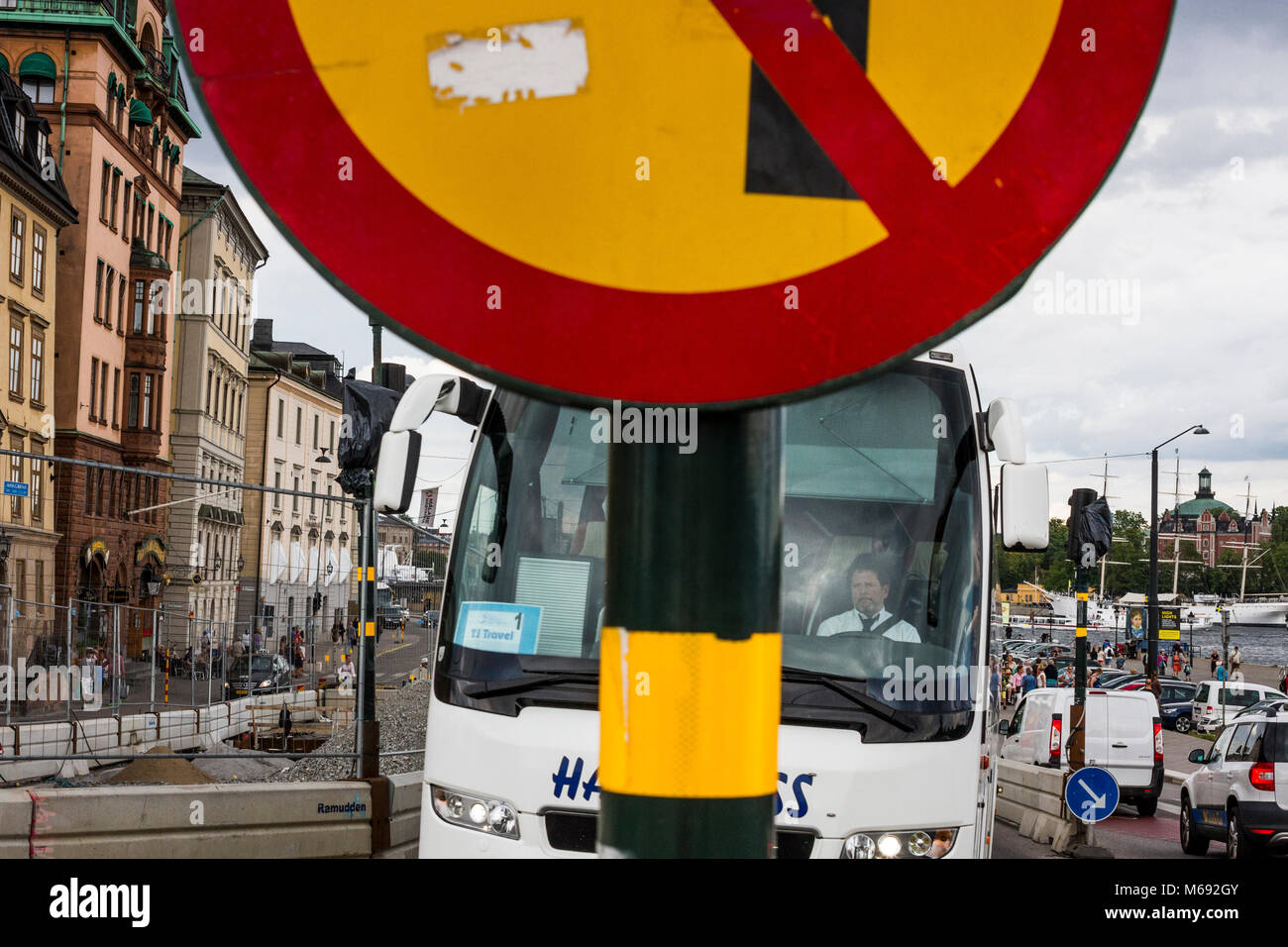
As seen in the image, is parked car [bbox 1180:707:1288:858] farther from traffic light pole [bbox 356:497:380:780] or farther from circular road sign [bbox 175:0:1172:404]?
circular road sign [bbox 175:0:1172:404]

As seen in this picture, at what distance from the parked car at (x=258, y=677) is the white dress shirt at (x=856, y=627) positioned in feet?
24.0

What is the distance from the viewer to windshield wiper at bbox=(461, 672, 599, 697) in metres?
5.32

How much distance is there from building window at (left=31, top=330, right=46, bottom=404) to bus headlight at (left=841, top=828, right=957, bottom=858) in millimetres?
46918

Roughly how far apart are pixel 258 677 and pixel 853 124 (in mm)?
11849

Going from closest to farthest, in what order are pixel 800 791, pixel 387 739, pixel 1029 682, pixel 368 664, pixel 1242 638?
pixel 800 791 < pixel 368 664 < pixel 387 739 < pixel 1029 682 < pixel 1242 638

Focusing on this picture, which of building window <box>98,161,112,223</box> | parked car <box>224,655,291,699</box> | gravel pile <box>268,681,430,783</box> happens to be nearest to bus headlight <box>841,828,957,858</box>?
gravel pile <box>268,681,430,783</box>

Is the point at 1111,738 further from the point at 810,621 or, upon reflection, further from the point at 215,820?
the point at 810,621

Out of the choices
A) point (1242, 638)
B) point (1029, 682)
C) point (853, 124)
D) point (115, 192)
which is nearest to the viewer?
point (853, 124)

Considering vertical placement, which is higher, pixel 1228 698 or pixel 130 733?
pixel 130 733

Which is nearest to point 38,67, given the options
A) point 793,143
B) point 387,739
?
point 387,739

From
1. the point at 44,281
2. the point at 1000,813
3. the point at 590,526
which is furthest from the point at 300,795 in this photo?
the point at 44,281

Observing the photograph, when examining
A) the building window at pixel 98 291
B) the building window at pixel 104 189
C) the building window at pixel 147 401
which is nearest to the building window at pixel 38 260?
the building window at pixel 98 291

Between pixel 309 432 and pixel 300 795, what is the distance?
2282 inches

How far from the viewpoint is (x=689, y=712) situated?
127cm
